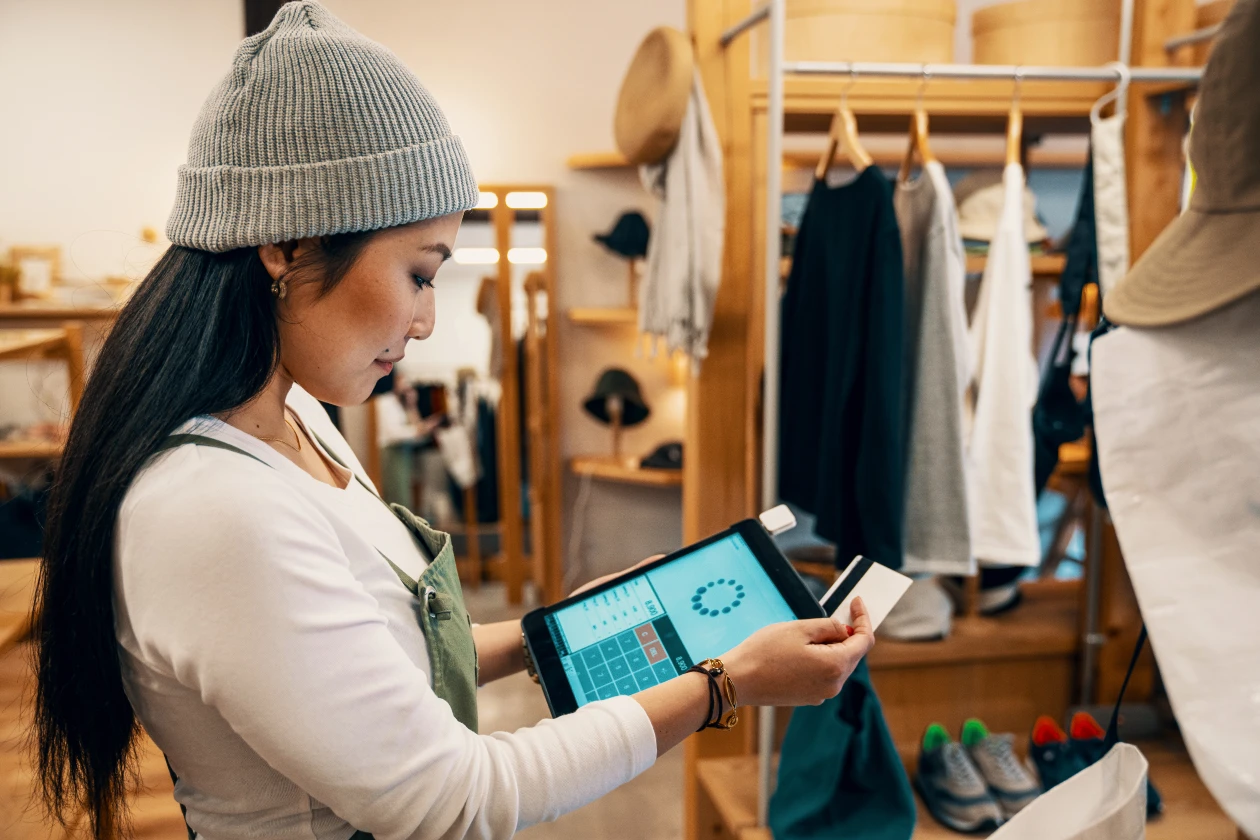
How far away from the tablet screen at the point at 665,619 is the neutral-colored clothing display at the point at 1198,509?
14.5 inches

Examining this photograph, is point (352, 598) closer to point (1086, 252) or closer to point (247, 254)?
point (247, 254)

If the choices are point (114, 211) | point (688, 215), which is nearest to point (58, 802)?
point (688, 215)

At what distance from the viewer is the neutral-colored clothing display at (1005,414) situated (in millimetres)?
1693

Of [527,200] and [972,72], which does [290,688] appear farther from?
[527,200]

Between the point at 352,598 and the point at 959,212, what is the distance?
6.02 feet

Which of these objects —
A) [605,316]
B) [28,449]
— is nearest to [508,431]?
[605,316]

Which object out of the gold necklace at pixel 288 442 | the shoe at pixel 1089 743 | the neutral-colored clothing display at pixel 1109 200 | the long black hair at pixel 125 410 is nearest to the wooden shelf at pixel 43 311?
the gold necklace at pixel 288 442

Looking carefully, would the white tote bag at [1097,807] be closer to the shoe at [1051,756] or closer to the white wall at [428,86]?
the shoe at [1051,756]

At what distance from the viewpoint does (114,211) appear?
3748 mm

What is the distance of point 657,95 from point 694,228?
0.29 metres

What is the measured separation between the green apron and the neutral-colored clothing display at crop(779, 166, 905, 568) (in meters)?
0.87

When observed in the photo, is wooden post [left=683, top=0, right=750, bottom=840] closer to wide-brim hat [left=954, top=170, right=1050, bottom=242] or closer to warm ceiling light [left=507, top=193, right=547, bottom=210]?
wide-brim hat [left=954, top=170, right=1050, bottom=242]

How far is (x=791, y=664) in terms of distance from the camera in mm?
898

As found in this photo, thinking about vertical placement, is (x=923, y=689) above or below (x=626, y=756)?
below
